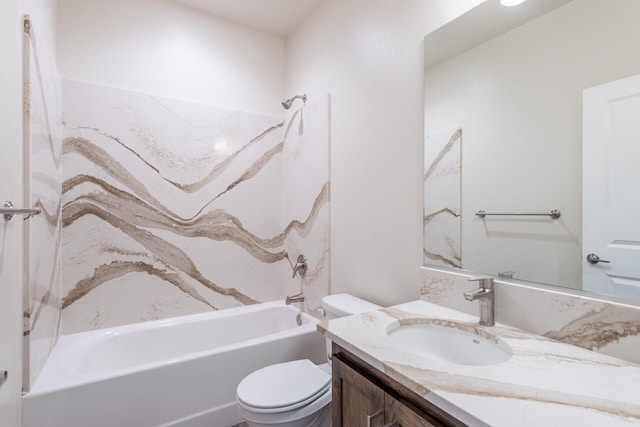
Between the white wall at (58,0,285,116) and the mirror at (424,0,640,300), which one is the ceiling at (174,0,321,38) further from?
the mirror at (424,0,640,300)

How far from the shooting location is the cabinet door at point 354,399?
84cm

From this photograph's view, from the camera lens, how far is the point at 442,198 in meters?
1.34

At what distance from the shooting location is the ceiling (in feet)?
7.20

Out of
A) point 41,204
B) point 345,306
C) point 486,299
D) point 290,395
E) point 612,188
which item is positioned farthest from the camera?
point 345,306

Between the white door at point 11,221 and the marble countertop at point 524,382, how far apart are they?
1.11 metres

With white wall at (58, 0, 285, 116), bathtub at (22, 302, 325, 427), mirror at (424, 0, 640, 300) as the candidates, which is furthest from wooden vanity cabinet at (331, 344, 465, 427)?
white wall at (58, 0, 285, 116)

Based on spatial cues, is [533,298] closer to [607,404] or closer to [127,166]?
[607,404]

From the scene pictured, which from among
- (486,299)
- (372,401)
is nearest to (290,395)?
(372,401)

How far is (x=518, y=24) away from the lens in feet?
3.54

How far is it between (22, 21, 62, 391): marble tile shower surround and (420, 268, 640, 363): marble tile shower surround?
181 centimetres

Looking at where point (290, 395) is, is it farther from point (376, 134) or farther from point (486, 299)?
point (376, 134)

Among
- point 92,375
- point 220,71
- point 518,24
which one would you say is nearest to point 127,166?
point 220,71

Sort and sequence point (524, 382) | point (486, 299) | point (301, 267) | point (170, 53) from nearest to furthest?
point (524, 382) < point (486, 299) < point (170, 53) < point (301, 267)

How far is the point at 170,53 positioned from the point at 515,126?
89.2 inches
